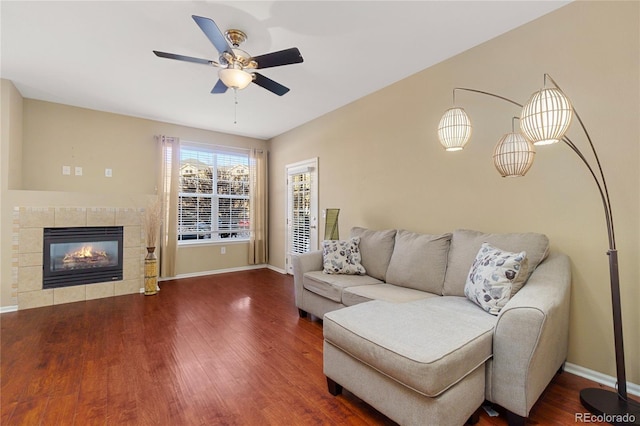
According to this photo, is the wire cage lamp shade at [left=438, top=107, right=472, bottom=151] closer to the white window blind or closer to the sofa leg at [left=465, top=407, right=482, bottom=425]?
the sofa leg at [left=465, top=407, right=482, bottom=425]

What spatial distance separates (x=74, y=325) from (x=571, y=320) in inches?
183

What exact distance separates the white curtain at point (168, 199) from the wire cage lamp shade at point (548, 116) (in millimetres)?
5049

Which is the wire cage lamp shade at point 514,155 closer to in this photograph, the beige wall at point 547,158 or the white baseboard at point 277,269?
the beige wall at point 547,158

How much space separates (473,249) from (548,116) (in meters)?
1.18

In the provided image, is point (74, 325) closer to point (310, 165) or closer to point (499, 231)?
point (310, 165)

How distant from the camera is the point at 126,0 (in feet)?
6.91

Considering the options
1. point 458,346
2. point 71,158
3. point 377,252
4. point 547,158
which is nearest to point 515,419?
point 458,346

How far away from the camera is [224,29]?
243 centimetres

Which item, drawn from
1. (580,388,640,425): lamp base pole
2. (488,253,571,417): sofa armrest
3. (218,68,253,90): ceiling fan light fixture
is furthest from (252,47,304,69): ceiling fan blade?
(580,388,640,425): lamp base pole

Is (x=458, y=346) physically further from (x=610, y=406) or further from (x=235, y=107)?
(x=235, y=107)

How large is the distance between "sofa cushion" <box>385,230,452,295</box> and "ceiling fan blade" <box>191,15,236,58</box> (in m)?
2.30

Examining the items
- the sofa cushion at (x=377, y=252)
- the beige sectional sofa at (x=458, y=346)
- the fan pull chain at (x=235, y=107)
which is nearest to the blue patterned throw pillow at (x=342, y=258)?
the sofa cushion at (x=377, y=252)

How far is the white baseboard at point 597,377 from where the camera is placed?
189 centimetres

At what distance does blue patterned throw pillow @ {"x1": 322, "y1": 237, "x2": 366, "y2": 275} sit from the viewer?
313 cm
